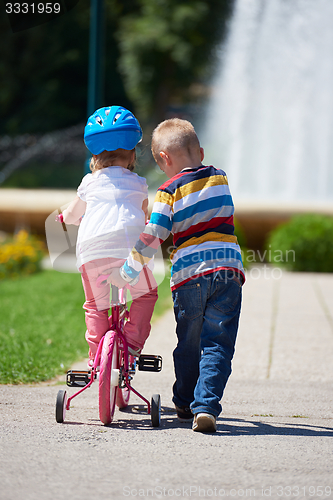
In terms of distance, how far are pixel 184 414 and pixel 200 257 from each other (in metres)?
0.90

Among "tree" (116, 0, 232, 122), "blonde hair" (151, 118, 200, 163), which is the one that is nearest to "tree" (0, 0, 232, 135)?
"tree" (116, 0, 232, 122)

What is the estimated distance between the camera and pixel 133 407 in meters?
3.72

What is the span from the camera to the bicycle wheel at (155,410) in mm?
3189

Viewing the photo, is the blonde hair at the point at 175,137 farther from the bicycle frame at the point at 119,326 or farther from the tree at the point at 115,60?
the tree at the point at 115,60

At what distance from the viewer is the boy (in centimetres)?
317

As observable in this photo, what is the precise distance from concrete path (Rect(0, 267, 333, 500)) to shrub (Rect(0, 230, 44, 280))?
17.4 ft

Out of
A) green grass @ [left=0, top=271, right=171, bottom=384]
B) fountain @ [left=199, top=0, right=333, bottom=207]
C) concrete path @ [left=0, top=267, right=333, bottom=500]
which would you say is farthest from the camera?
fountain @ [left=199, top=0, right=333, bottom=207]

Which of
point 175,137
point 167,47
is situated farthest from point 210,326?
point 167,47

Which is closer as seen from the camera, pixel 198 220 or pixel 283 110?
pixel 198 220

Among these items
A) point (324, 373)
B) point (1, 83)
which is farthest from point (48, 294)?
point (1, 83)

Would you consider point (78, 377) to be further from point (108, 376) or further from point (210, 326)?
point (210, 326)

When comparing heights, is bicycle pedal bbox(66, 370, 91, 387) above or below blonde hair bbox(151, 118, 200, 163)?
below

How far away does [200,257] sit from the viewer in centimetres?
322

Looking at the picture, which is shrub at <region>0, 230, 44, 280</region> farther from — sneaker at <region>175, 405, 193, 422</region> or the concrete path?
sneaker at <region>175, 405, 193, 422</region>
